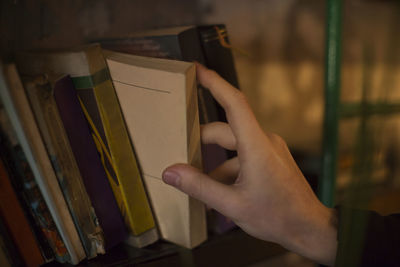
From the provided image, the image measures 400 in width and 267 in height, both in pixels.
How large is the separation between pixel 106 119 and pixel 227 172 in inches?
9.7

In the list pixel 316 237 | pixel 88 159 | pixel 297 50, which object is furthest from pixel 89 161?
pixel 297 50

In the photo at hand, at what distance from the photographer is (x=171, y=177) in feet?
1.76

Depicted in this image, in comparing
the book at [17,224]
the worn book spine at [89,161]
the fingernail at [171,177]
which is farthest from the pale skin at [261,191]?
the book at [17,224]

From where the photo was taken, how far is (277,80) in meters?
1.03

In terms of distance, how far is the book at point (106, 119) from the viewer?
20.7 inches

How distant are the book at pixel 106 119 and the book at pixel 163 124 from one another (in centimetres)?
2

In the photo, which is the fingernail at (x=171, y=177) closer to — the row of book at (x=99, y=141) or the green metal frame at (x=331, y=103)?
the row of book at (x=99, y=141)

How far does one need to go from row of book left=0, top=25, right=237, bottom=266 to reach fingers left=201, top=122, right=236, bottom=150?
21 mm

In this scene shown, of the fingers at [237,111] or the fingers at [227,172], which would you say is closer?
the fingers at [237,111]

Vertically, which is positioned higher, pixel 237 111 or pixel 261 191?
pixel 237 111

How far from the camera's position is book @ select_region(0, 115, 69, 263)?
491mm

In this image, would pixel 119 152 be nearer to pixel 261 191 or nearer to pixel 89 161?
pixel 89 161

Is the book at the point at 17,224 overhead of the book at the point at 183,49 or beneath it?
beneath

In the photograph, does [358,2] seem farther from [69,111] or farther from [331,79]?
[69,111]
